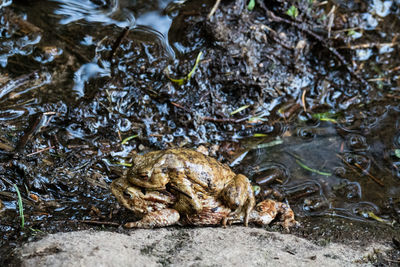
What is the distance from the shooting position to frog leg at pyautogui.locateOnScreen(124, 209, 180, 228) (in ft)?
12.5

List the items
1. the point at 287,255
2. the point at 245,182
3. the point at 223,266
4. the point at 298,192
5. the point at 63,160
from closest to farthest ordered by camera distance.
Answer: the point at 223,266
the point at 287,255
the point at 245,182
the point at 63,160
the point at 298,192

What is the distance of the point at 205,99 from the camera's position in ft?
19.0

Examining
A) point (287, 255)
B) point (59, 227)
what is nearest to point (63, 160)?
point (59, 227)

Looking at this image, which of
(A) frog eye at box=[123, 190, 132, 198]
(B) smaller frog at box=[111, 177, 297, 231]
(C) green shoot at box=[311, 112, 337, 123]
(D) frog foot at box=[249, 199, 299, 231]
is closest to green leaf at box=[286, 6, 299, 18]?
(C) green shoot at box=[311, 112, 337, 123]

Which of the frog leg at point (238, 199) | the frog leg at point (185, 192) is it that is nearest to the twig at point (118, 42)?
the frog leg at point (185, 192)

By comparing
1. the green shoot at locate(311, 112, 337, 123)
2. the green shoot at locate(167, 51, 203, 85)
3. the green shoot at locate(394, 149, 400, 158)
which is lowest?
the green shoot at locate(394, 149, 400, 158)

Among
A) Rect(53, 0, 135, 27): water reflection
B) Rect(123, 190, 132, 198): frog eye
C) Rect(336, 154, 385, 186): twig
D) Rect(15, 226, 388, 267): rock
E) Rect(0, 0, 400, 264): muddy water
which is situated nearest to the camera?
Rect(15, 226, 388, 267): rock

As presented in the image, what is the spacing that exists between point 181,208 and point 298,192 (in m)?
1.84

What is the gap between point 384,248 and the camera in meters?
3.94

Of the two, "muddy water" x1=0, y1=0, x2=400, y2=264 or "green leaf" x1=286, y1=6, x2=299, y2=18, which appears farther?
"green leaf" x1=286, y1=6, x2=299, y2=18

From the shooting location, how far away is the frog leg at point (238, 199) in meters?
4.01

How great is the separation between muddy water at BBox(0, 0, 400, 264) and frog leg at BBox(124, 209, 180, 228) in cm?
38

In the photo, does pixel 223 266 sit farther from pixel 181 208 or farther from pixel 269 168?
pixel 269 168

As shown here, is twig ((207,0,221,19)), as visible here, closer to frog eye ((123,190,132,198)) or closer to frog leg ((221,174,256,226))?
frog leg ((221,174,256,226))
